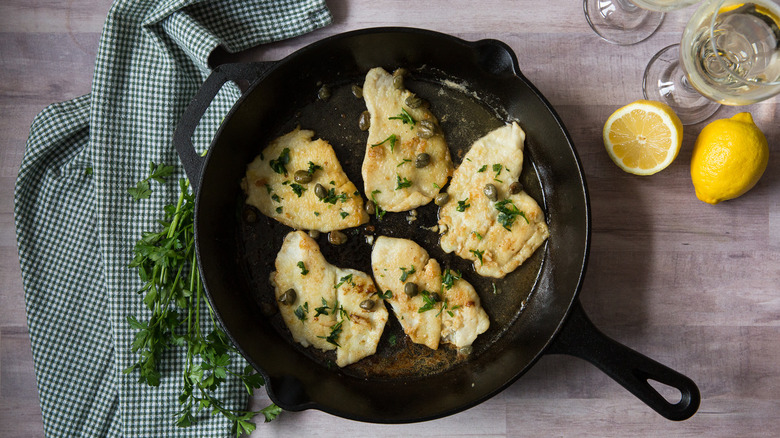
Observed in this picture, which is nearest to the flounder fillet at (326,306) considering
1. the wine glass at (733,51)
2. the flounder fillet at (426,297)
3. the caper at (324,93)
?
the flounder fillet at (426,297)

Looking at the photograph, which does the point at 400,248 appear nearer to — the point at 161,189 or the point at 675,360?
the point at 161,189

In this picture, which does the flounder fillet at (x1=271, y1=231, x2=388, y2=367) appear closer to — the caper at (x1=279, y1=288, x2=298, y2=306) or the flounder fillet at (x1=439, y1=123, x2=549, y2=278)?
the caper at (x1=279, y1=288, x2=298, y2=306)

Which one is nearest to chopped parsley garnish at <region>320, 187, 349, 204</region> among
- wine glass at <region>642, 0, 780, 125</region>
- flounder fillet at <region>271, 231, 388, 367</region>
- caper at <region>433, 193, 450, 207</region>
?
flounder fillet at <region>271, 231, 388, 367</region>

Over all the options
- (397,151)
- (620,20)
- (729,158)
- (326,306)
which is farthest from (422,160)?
(729,158)

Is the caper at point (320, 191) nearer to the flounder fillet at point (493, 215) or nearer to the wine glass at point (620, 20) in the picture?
the flounder fillet at point (493, 215)

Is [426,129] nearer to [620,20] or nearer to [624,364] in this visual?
[620,20]
